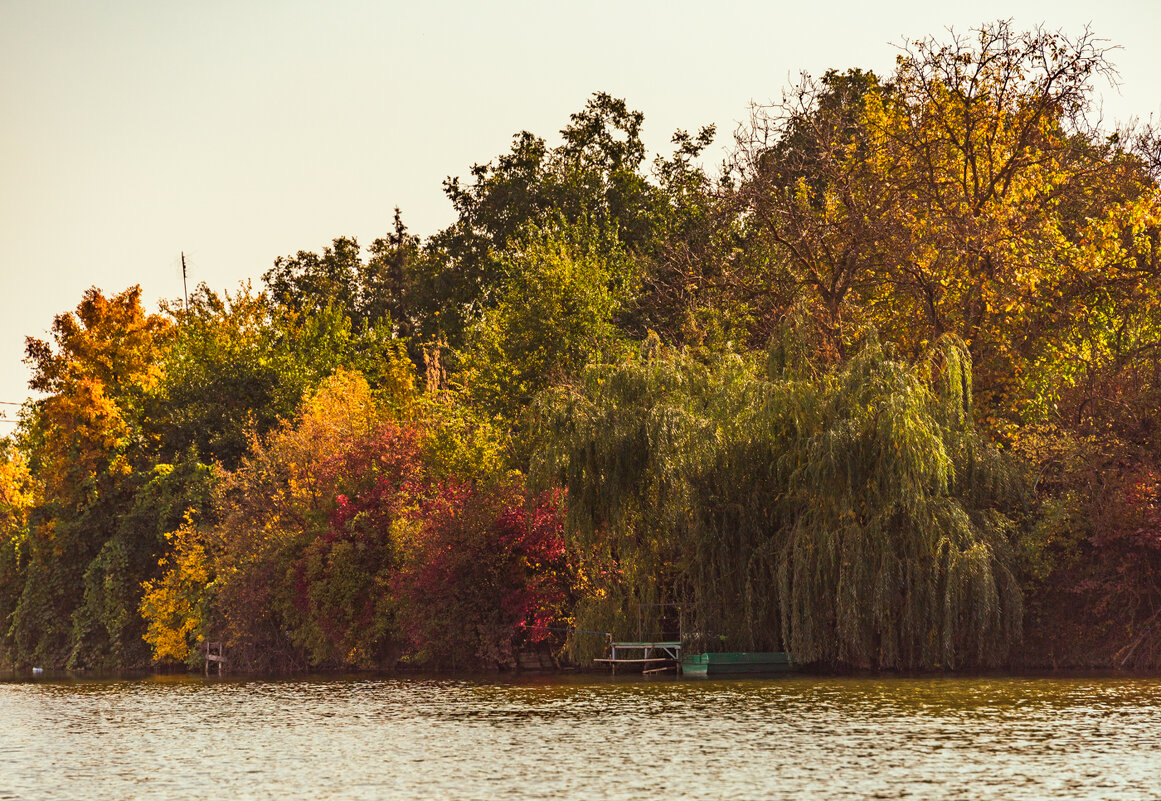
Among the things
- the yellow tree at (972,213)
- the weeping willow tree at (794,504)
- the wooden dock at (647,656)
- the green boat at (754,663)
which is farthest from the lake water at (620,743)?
the yellow tree at (972,213)

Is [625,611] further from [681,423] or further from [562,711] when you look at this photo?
[562,711]

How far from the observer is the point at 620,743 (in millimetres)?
24594

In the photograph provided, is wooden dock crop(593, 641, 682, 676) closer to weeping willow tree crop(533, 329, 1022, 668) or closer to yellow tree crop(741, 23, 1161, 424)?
weeping willow tree crop(533, 329, 1022, 668)

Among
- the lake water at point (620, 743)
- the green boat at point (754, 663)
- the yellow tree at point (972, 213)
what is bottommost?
the lake water at point (620, 743)

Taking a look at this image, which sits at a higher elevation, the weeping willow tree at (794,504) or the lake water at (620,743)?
the weeping willow tree at (794,504)

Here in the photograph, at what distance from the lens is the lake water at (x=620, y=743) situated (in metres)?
19.8

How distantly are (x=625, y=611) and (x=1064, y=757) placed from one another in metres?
20.2

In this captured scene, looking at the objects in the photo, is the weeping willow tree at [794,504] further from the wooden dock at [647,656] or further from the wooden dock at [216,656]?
the wooden dock at [216,656]

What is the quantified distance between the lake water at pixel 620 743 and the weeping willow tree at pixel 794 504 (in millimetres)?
1982

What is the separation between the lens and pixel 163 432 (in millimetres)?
65562

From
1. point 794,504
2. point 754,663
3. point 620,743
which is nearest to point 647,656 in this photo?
point 754,663

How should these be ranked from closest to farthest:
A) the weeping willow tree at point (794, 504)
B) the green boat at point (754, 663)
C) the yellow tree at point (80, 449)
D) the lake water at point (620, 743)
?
the lake water at point (620, 743)
the weeping willow tree at point (794, 504)
the green boat at point (754, 663)
the yellow tree at point (80, 449)

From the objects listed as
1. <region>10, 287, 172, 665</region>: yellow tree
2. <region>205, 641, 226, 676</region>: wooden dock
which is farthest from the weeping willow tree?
<region>10, 287, 172, 665</region>: yellow tree

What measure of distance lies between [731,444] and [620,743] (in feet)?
52.8
